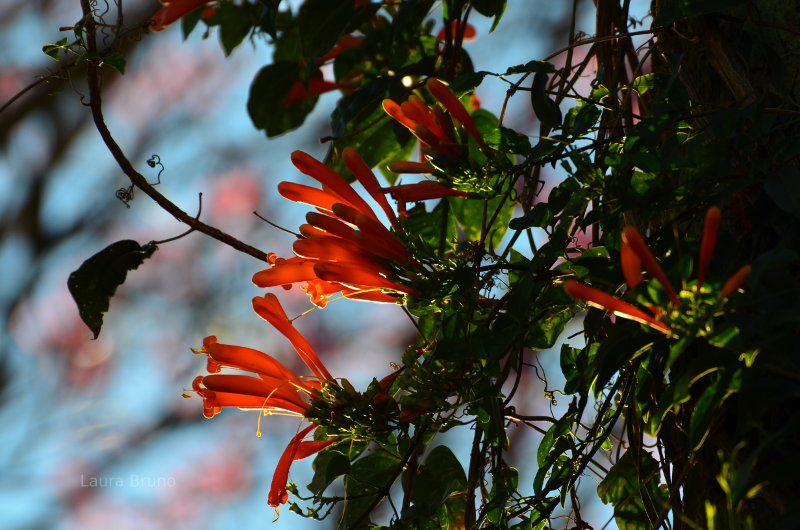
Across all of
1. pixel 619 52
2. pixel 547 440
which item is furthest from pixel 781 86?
pixel 547 440

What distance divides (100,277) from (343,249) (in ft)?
1.08

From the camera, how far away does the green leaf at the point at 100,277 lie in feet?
2.61

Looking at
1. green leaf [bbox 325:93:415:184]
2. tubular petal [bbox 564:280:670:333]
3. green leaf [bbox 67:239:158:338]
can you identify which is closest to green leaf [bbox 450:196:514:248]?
green leaf [bbox 325:93:415:184]

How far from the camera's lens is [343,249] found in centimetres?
60

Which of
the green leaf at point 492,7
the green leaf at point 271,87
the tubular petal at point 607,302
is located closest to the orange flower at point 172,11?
the green leaf at point 271,87

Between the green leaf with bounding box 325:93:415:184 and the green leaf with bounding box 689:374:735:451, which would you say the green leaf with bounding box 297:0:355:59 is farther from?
the green leaf with bounding box 689:374:735:451

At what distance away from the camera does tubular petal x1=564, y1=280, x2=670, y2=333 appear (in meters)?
0.44

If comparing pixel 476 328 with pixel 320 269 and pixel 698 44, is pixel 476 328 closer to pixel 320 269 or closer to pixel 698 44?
pixel 320 269

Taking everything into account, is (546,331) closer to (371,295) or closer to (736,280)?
(371,295)

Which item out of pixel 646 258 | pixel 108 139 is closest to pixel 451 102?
pixel 646 258

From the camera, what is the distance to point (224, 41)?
3.59ft

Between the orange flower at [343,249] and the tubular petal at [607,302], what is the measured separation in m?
0.19

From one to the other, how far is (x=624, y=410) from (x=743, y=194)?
0.21 meters

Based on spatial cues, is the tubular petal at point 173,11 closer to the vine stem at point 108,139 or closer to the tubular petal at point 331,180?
the vine stem at point 108,139
